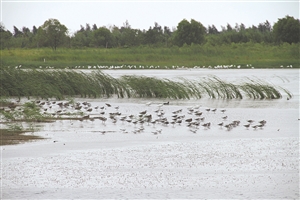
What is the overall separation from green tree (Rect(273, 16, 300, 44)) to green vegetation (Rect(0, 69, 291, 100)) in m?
41.6

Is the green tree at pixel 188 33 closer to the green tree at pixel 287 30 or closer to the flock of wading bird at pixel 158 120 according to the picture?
the green tree at pixel 287 30

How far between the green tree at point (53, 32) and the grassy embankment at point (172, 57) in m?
11.2

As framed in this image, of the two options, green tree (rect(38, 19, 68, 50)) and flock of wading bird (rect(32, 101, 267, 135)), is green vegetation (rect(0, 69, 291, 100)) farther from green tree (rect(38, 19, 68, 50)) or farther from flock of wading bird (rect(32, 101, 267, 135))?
green tree (rect(38, 19, 68, 50))

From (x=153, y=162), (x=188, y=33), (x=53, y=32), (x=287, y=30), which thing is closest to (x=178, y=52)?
(x=188, y=33)

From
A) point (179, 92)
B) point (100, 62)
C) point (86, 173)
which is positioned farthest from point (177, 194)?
point (100, 62)

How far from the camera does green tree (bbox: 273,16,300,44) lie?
63562mm

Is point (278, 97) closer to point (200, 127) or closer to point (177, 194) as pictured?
point (200, 127)

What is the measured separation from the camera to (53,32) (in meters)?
66.0

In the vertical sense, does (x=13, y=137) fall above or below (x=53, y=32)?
below

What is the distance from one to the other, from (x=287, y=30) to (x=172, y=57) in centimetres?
1893

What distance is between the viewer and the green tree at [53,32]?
66037mm

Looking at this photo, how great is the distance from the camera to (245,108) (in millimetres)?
19375

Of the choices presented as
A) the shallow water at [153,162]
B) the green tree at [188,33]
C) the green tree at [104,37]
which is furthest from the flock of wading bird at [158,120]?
the green tree at [104,37]

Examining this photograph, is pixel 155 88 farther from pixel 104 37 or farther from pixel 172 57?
A: pixel 104 37
